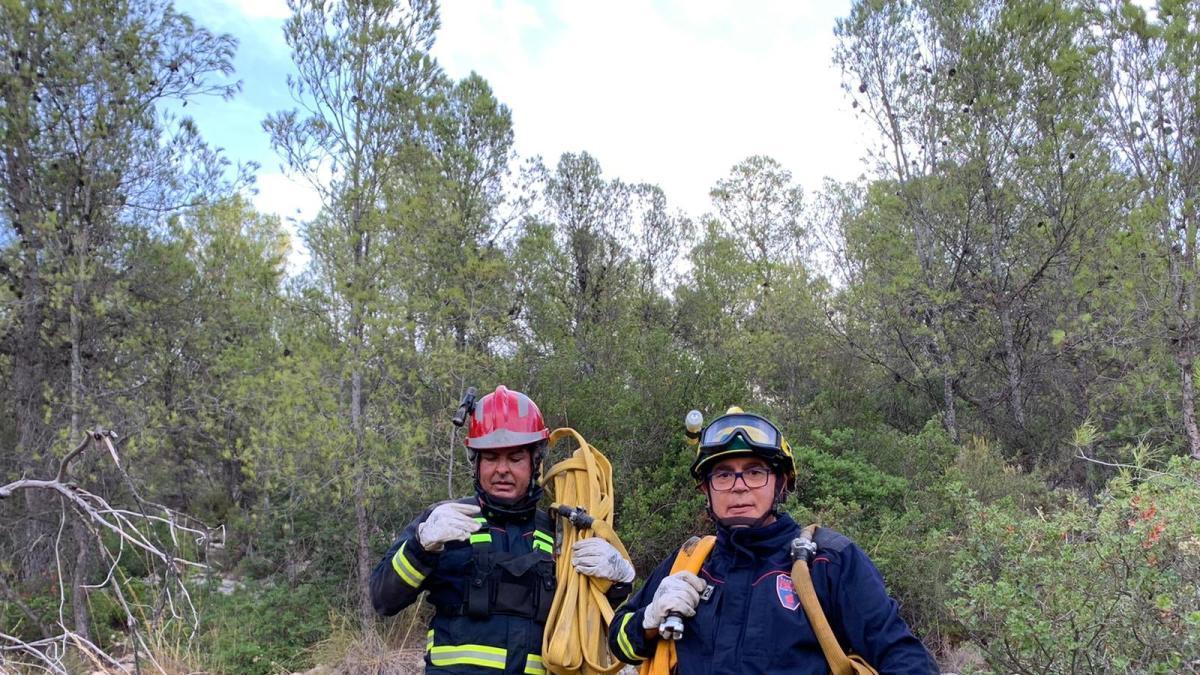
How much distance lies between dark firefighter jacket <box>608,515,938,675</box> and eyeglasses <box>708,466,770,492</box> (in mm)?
129

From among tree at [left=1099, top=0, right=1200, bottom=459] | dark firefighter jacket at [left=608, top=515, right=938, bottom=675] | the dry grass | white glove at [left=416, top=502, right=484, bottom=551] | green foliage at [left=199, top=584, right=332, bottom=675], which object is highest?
tree at [left=1099, top=0, right=1200, bottom=459]

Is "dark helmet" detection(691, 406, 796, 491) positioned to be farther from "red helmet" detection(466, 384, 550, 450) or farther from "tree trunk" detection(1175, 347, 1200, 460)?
"tree trunk" detection(1175, 347, 1200, 460)

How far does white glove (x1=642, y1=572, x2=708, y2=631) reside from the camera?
7.44 feet

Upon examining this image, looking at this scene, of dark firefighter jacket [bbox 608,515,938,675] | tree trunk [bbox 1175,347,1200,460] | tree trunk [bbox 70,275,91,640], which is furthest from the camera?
tree trunk [bbox 70,275,91,640]

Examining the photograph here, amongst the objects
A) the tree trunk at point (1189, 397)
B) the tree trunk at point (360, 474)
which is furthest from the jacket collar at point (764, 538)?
the tree trunk at point (1189, 397)

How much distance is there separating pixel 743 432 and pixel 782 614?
0.54 meters

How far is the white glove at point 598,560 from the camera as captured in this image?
109 inches

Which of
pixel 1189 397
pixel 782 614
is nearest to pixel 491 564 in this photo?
pixel 782 614

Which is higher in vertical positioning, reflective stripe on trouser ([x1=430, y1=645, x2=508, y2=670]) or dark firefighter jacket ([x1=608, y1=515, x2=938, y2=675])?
dark firefighter jacket ([x1=608, y1=515, x2=938, y2=675])

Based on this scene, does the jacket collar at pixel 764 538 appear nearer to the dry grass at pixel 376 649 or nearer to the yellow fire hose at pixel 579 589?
the yellow fire hose at pixel 579 589

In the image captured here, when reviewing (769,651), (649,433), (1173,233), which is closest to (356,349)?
(649,433)

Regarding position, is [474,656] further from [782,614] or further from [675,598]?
[782,614]

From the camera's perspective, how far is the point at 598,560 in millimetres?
2764

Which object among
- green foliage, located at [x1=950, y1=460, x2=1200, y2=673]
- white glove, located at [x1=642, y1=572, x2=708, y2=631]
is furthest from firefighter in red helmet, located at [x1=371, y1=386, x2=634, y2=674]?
green foliage, located at [x1=950, y1=460, x2=1200, y2=673]
